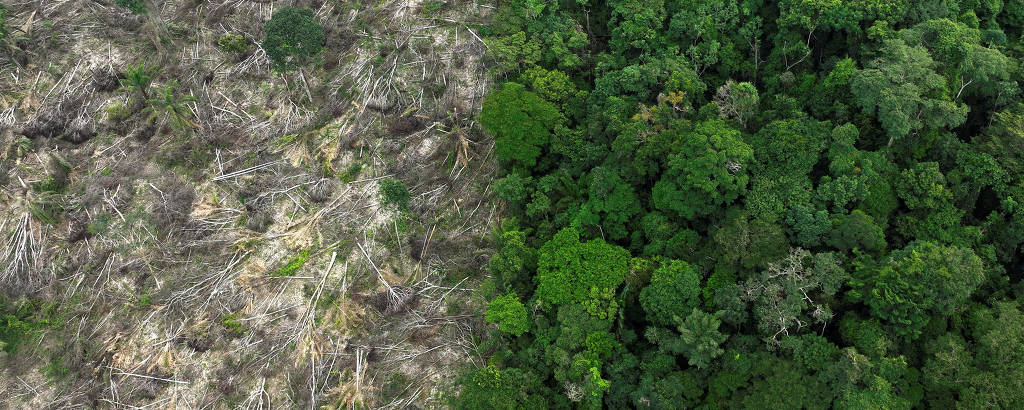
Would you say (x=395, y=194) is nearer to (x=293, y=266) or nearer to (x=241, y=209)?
(x=293, y=266)

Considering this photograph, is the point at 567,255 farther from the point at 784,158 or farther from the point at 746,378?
the point at 784,158

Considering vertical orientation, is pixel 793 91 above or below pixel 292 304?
above

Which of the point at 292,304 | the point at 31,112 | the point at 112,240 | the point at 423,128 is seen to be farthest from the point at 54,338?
the point at 423,128

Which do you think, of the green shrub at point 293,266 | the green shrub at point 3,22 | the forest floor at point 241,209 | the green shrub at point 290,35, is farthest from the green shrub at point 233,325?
the green shrub at point 3,22

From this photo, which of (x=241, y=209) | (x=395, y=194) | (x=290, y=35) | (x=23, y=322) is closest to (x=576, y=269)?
(x=395, y=194)

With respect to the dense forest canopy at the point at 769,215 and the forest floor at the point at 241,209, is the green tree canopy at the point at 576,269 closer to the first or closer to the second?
the dense forest canopy at the point at 769,215
